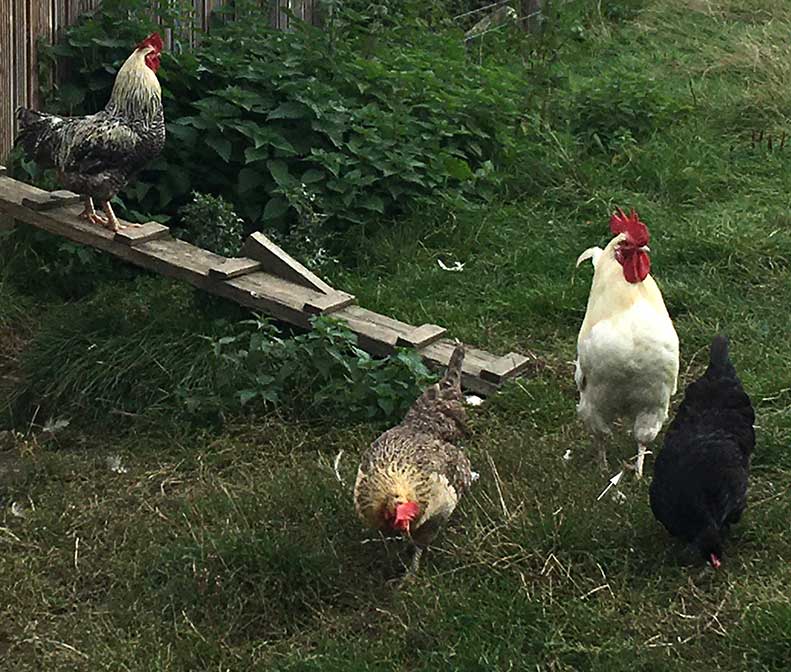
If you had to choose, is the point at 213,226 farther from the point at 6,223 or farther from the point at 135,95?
the point at 6,223

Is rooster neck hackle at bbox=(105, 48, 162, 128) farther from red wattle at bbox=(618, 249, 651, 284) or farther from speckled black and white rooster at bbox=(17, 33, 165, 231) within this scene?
red wattle at bbox=(618, 249, 651, 284)

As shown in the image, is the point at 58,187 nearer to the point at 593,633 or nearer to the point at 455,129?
the point at 455,129

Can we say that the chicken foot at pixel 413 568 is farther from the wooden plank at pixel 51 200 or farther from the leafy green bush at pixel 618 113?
the leafy green bush at pixel 618 113

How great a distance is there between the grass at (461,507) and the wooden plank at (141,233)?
36 centimetres

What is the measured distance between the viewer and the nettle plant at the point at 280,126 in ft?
24.6

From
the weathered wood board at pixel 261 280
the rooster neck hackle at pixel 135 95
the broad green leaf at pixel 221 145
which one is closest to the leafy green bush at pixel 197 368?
the weathered wood board at pixel 261 280

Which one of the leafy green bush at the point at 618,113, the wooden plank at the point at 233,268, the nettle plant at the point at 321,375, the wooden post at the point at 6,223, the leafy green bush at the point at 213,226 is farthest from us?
the leafy green bush at the point at 618,113

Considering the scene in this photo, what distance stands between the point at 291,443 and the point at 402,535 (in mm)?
1261

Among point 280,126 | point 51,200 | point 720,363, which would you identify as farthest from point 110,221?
point 720,363

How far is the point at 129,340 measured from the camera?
6.27m

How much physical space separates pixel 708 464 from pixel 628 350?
0.66 meters

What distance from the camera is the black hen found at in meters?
4.30

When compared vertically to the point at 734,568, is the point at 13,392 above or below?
below

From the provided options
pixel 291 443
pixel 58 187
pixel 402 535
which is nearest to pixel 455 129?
pixel 58 187
